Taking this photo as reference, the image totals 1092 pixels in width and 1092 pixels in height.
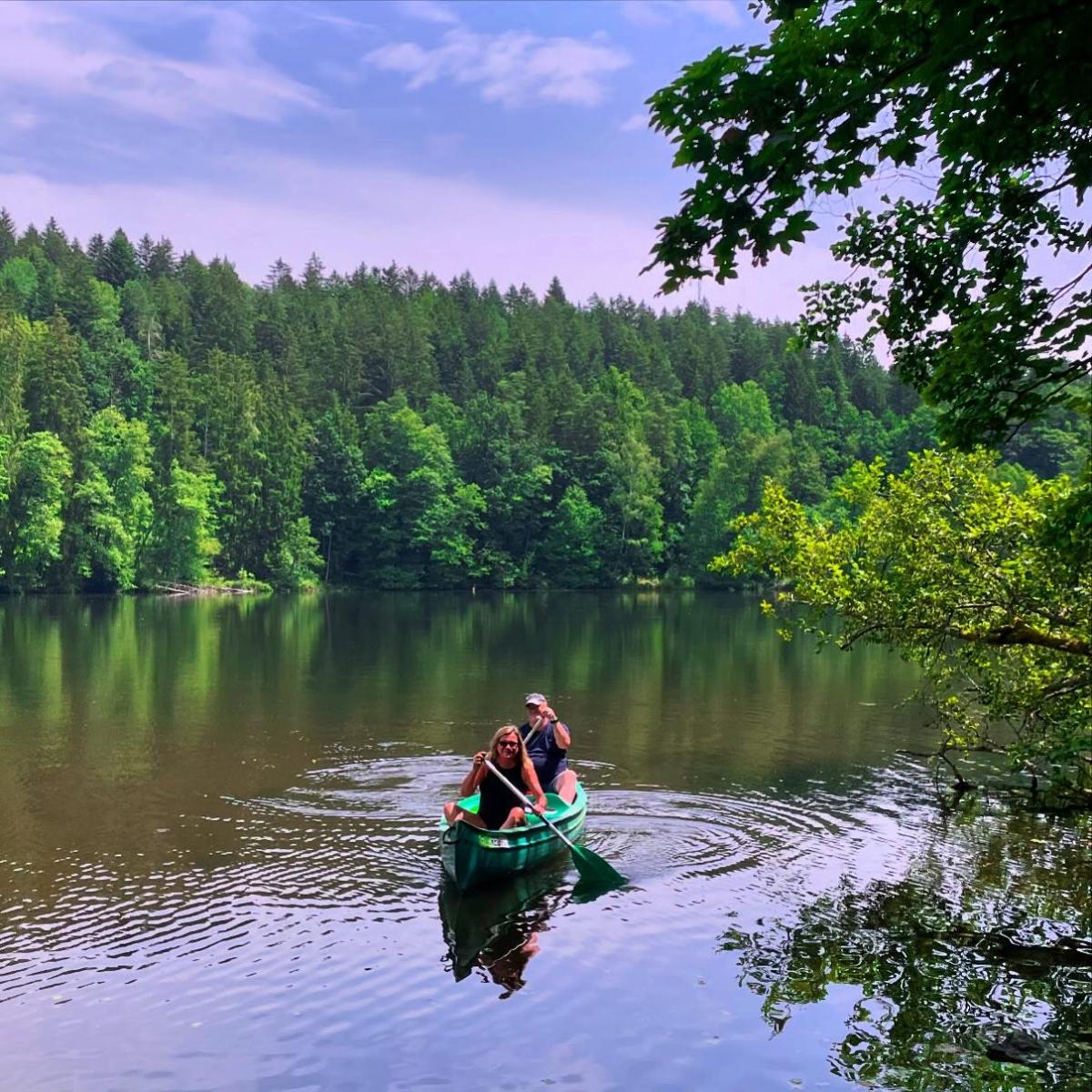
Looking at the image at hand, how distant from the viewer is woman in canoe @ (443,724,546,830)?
1449 cm

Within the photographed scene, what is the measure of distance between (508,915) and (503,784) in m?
2.11

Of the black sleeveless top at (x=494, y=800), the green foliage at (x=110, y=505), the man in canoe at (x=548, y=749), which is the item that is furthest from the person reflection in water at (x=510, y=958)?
the green foliage at (x=110, y=505)

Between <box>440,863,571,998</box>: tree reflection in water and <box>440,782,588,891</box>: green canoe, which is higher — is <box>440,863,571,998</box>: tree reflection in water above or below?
below

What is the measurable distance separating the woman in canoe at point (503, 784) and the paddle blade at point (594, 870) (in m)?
0.76

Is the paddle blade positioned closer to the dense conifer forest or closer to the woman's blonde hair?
the woman's blonde hair

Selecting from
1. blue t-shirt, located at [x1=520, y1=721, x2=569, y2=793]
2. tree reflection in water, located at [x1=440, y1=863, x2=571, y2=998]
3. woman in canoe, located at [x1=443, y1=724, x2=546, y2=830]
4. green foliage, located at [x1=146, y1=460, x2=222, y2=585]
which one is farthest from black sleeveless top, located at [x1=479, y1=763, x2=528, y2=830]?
green foliage, located at [x1=146, y1=460, x2=222, y2=585]

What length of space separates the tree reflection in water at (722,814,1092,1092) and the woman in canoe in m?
3.58

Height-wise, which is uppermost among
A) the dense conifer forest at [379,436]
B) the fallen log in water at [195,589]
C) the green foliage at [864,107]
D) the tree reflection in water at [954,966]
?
the dense conifer forest at [379,436]

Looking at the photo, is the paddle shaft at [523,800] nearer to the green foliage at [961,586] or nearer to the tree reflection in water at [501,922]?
the tree reflection in water at [501,922]

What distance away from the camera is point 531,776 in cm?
1497

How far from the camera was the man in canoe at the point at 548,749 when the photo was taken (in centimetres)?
1661

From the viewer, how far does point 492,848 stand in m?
13.6

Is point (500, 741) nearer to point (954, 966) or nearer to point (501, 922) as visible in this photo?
point (501, 922)

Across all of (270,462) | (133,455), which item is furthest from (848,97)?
(270,462)
